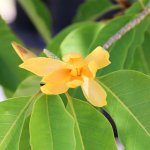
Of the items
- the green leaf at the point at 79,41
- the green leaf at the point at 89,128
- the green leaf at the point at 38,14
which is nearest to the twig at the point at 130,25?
the green leaf at the point at 79,41

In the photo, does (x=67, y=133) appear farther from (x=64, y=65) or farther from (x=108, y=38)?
(x=108, y=38)

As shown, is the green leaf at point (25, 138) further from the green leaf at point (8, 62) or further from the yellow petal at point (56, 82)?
the green leaf at point (8, 62)

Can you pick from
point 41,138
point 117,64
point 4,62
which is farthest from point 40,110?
point 4,62

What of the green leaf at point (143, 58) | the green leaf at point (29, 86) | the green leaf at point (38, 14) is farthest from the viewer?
the green leaf at point (38, 14)

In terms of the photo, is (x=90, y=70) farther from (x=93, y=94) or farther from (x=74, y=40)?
(x=74, y=40)

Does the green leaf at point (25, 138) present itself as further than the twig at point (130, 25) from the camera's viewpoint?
No

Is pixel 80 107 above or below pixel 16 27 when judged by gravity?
above
